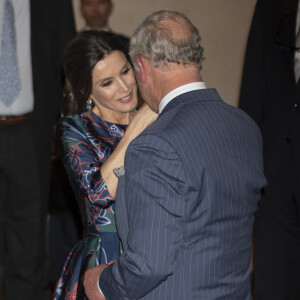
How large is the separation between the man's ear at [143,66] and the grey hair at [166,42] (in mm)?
13

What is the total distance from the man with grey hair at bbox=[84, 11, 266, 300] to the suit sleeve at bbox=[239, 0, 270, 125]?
124 centimetres

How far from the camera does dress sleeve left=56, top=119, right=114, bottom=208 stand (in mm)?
1716

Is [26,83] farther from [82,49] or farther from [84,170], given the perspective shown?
[84,170]

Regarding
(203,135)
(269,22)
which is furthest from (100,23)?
(203,135)

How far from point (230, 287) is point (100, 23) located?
8.36ft

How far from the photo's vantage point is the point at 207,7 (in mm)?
4488

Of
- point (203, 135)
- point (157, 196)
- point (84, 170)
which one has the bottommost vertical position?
point (84, 170)

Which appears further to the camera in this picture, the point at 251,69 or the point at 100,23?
the point at 100,23

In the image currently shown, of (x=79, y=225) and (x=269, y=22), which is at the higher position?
(x=269, y=22)

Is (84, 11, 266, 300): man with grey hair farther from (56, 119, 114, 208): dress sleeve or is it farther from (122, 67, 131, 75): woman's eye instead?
(122, 67, 131, 75): woman's eye

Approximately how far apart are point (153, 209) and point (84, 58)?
0.83m

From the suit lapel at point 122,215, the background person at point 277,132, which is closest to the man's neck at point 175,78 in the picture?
the suit lapel at point 122,215

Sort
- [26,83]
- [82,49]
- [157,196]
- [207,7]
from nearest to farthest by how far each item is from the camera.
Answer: [157,196], [82,49], [26,83], [207,7]

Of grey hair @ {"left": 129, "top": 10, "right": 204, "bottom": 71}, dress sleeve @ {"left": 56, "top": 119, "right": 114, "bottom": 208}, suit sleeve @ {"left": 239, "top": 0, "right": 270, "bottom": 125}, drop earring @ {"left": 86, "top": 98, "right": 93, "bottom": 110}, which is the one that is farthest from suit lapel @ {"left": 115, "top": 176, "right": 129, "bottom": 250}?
suit sleeve @ {"left": 239, "top": 0, "right": 270, "bottom": 125}
